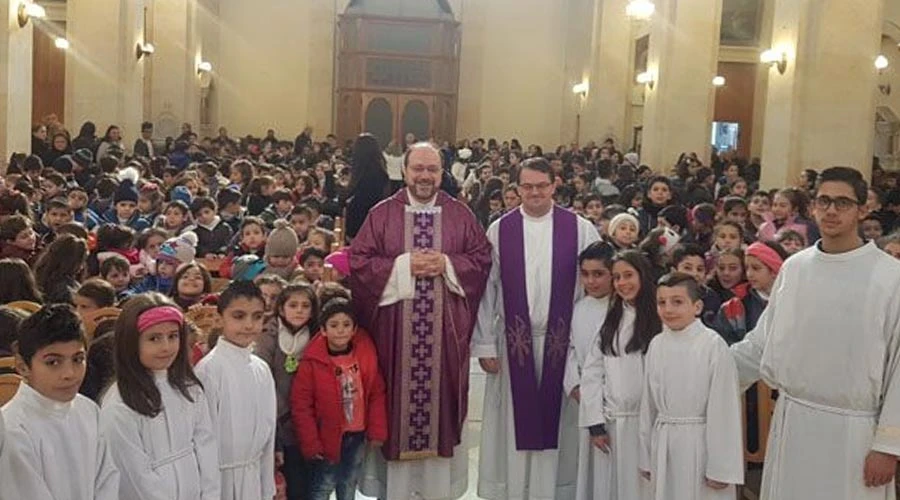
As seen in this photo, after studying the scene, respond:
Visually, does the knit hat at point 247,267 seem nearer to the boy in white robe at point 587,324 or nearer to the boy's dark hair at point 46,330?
the boy in white robe at point 587,324

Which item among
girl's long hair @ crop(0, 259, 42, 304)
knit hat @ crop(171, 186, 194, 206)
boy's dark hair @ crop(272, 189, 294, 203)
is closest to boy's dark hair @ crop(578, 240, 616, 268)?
girl's long hair @ crop(0, 259, 42, 304)

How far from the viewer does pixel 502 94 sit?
99.1 feet

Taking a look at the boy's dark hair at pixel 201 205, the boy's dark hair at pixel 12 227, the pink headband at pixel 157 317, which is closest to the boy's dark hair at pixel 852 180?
the pink headband at pixel 157 317

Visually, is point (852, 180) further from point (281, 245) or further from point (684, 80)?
point (684, 80)

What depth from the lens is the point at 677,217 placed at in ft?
31.3

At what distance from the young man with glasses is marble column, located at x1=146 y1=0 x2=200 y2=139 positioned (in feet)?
68.2

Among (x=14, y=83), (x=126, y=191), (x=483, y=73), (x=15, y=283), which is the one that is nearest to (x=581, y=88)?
(x=483, y=73)

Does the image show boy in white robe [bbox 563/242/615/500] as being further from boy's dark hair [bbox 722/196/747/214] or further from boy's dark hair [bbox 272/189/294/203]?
boy's dark hair [bbox 272/189/294/203]

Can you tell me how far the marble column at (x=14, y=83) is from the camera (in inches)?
518

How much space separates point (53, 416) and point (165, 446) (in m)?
0.56

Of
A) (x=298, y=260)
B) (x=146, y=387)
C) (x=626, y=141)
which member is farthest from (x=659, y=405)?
(x=626, y=141)

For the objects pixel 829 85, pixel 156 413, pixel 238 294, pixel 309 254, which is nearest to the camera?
pixel 156 413

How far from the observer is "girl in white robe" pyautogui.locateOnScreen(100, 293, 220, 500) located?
391 centimetres

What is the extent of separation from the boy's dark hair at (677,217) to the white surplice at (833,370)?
4940 mm
